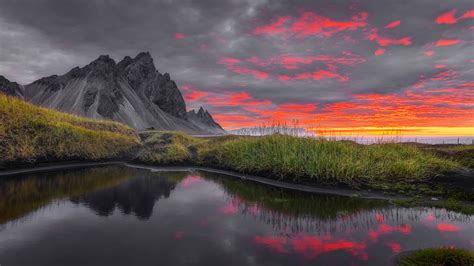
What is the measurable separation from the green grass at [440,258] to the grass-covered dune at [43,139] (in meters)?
19.2

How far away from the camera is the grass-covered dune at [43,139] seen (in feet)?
54.4

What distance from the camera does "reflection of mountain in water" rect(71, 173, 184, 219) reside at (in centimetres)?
1022

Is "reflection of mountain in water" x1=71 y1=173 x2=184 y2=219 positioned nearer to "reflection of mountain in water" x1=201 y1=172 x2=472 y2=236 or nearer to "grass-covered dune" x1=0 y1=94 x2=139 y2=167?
"reflection of mountain in water" x1=201 y1=172 x2=472 y2=236

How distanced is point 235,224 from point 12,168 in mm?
14752

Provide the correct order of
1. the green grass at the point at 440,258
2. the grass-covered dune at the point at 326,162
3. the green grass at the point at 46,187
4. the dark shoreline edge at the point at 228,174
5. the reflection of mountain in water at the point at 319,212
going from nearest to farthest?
the green grass at the point at 440,258, the reflection of mountain in water at the point at 319,212, the green grass at the point at 46,187, the dark shoreline edge at the point at 228,174, the grass-covered dune at the point at 326,162

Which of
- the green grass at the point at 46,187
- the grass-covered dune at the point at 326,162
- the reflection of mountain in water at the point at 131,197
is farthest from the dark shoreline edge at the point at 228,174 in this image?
the reflection of mountain in water at the point at 131,197

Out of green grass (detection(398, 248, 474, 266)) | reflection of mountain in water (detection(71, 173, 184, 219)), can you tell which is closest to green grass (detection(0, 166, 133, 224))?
reflection of mountain in water (detection(71, 173, 184, 219))

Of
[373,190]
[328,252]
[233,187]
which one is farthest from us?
[233,187]

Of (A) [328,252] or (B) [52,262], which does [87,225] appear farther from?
(A) [328,252]

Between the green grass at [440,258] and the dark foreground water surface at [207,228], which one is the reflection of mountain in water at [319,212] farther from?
the green grass at [440,258]

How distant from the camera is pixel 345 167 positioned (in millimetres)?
13234

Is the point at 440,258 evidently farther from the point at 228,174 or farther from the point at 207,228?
the point at 228,174

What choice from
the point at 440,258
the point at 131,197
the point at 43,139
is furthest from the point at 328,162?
the point at 43,139

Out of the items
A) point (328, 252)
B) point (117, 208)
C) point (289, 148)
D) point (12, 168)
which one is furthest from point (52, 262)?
point (12, 168)
